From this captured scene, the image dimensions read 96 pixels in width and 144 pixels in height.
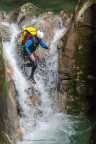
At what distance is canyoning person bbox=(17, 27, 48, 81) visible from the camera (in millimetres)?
5008

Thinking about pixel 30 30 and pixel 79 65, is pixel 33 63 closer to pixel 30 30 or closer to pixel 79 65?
pixel 30 30

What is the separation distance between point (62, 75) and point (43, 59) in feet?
0.76

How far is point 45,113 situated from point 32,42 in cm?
68

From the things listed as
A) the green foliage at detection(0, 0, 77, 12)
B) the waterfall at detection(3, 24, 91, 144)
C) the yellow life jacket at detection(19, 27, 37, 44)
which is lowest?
the waterfall at detection(3, 24, 91, 144)

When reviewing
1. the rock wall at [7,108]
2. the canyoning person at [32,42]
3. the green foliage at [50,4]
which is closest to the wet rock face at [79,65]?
the green foliage at [50,4]

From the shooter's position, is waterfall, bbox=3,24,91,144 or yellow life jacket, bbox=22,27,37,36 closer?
yellow life jacket, bbox=22,27,37,36

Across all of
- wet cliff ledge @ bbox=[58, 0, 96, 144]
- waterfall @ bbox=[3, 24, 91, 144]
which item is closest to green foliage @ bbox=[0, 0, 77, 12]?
wet cliff ledge @ bbox=[58, 0, 96, 144]

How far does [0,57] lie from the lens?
5.02 meters

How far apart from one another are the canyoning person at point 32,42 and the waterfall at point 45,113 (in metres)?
0.08

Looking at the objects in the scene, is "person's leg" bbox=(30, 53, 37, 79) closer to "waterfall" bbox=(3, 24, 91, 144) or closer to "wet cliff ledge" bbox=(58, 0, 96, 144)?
"waterfall" bbox=(3, 24, 91, 144)

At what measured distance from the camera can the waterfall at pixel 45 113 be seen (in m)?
5.12

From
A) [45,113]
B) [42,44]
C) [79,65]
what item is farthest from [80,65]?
[45,113]

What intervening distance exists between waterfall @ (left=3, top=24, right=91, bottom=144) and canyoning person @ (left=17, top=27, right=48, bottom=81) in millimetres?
76

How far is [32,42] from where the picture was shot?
16.5 ft
